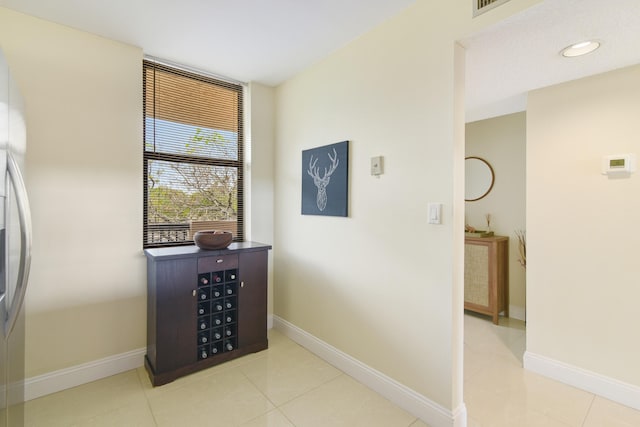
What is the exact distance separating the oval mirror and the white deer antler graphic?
2.25 meters

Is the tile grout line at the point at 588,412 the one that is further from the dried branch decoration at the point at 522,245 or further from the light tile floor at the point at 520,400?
the dried branch decoration at the point at 522,245

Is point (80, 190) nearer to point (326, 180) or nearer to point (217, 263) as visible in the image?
point (217, 263)

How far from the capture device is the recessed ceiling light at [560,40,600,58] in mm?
1720

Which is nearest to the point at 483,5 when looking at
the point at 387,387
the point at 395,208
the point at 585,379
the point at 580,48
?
the point at 580,48

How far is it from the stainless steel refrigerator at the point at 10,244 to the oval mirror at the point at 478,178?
4071mm

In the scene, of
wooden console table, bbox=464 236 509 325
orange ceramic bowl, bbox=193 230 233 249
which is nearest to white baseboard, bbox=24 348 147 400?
orange ceramic bowl, bbox=193 230 233 249

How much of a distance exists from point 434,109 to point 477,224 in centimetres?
251

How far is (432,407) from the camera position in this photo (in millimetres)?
1782

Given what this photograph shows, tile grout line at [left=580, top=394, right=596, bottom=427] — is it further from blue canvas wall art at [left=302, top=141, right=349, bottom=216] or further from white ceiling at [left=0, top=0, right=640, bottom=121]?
white ceiling at [left=0, top=0, right=640, bottom=121]

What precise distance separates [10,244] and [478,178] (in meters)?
4.15

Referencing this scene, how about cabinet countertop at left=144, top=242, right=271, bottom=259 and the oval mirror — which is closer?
cabinet countertop at left=144, top=242, right=271, bottom=259

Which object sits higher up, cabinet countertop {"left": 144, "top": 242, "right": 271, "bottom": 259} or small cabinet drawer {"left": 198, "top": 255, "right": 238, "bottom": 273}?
cabinet countertop {"left": 144, "top": 242, "right": 271, "bottom": 259}

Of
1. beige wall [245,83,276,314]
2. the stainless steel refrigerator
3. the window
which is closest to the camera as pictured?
the stainless steel refrigerator

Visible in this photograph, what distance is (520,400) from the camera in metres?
2.01
